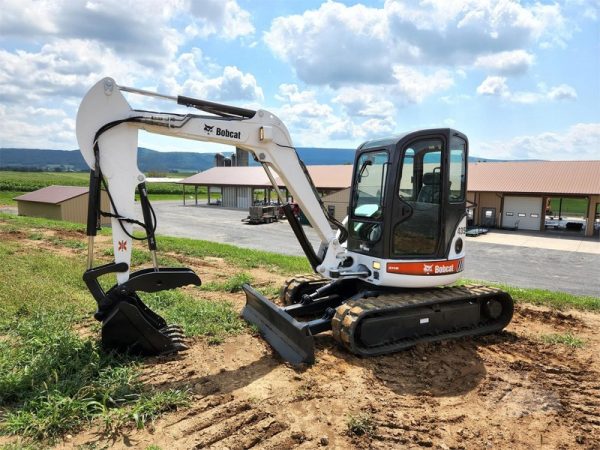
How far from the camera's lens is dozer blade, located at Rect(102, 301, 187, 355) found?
5.14 metres

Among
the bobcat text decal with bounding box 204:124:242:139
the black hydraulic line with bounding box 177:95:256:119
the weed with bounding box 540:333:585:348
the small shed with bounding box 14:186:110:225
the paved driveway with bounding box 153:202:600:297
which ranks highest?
the black hydraulic line with bounding box 177:95:256:119

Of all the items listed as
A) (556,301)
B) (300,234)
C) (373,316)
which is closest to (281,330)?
(373,316)

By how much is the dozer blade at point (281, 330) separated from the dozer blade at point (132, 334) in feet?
4.37

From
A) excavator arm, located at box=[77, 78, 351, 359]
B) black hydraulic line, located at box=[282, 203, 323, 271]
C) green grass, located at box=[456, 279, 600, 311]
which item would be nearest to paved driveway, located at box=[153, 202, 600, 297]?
green grass, located at box=[456, 279, 600, 311]

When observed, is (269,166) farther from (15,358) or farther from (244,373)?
(15,358)

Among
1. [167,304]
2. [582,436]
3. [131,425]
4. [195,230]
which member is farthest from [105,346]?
[195,230]

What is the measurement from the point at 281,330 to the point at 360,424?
2.07 metres

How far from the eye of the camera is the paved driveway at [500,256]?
12.8 meters

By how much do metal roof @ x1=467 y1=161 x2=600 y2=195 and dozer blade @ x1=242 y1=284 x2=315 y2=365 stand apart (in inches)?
774

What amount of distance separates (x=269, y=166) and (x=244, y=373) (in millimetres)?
2704

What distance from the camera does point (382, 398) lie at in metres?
4.73

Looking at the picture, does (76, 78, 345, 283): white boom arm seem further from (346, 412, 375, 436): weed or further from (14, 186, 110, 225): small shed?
(14, 186, 110, 225): small shed

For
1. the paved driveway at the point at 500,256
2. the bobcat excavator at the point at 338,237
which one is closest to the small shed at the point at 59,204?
the paved driveway at the point at 500,256

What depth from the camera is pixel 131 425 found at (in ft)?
13.3
